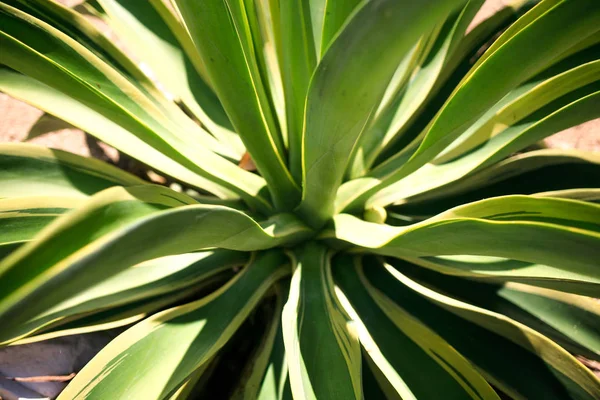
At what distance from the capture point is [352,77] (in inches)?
19.6

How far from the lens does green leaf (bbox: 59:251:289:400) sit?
64cm

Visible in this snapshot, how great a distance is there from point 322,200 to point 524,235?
1.12 ft

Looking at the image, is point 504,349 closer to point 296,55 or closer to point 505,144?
point 505,144

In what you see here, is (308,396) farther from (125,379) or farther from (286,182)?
(286,182)

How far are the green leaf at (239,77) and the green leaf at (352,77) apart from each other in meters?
0.10

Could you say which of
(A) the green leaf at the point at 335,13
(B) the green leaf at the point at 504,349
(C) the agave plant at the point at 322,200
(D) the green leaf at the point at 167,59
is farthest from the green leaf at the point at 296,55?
(B) the green leaf at the point at 504,349

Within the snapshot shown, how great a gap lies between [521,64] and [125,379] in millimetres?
646

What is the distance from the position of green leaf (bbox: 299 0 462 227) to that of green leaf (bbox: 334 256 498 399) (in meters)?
0.21

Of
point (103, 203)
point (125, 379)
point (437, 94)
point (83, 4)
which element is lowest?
point (125, 379)

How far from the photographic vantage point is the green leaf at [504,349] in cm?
73

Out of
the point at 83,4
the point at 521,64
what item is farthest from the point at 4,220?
the point at 521,64

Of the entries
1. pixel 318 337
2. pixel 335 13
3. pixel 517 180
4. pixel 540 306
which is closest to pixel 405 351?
pixel 318 337

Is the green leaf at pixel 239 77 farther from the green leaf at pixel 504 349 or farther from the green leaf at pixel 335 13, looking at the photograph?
the green leaf at pixel 504 349

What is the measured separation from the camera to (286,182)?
0.85m
